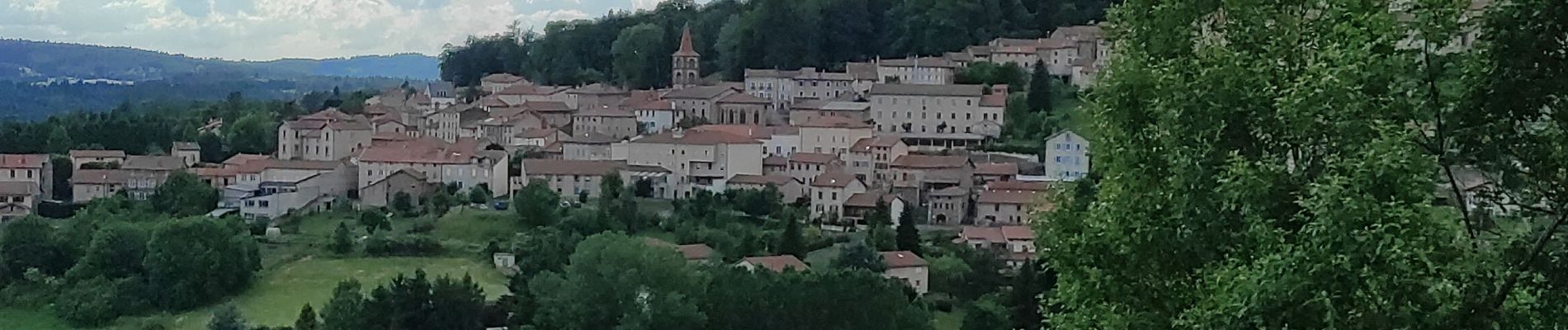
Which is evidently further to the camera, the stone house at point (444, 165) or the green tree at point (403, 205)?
the stone house at point (444, 165)

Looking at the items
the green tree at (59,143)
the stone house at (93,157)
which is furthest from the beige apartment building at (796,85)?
the green tree at (59,143)

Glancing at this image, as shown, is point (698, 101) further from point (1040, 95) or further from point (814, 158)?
point (1040, 95)

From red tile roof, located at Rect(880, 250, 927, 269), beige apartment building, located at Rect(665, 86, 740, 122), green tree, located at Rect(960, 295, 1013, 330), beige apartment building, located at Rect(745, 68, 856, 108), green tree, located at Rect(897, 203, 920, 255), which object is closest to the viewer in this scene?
green tree, located at Rect(960, 295, 1013, 330)

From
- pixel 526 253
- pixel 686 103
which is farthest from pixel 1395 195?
pixel 686 103

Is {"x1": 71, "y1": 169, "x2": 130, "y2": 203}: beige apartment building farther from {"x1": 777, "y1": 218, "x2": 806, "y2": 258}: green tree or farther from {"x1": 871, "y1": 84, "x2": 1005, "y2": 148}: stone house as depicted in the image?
{"x1": 777, "y1": 218, "x2": 806, "y2": 258}: green tree

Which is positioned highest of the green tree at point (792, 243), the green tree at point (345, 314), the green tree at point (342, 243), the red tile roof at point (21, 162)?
the red tile roof at point (21, 162)

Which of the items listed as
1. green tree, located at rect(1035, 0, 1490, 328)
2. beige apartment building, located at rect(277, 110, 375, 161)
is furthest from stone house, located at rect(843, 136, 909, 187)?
green tree, located at rect(1035, 0, 1490, 328)

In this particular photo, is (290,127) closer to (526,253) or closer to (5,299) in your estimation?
Result: (5,299)

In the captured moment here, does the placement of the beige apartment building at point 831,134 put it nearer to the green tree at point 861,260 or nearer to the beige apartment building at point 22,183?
the green tree at point 861,260
